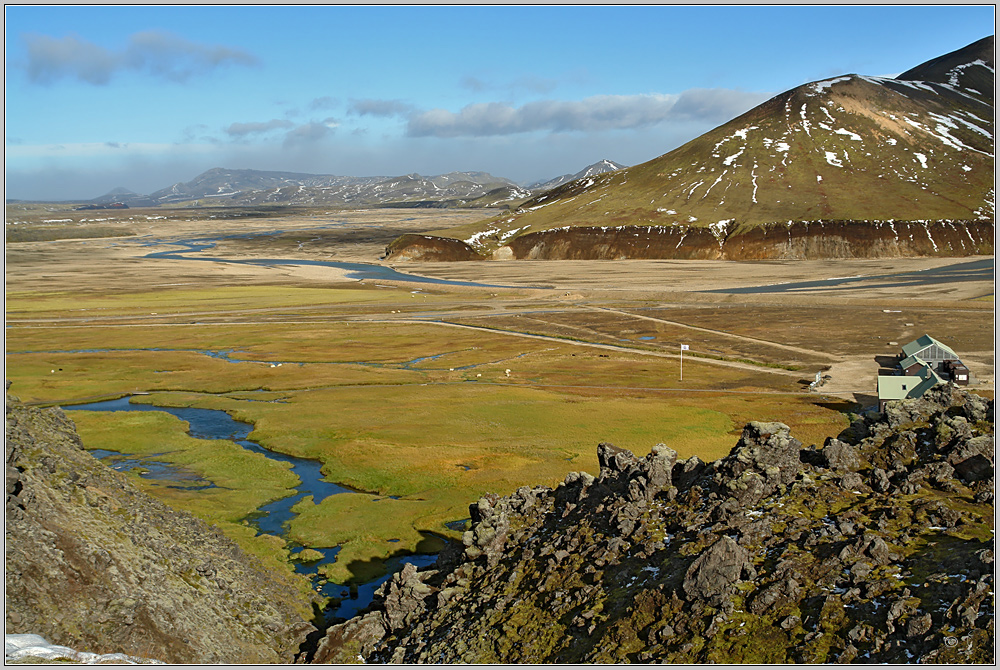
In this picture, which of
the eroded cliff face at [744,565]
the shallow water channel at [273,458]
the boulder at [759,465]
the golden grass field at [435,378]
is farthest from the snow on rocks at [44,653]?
the boulder at [759,465]

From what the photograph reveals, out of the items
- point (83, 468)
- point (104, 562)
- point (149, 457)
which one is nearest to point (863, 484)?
point (104, 562)

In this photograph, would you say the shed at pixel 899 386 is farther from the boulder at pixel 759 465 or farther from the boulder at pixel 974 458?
the boulder at pixel 974 458

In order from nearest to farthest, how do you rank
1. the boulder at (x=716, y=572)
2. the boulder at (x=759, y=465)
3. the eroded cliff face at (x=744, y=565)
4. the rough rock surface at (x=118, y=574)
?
1. the eroded cliff face at (x=744, y=565)
2. the boulder at (x=716, y=572)
3. the rough rock surface at (x=118, y=574)
4. the boulder at (x=759, y=465)

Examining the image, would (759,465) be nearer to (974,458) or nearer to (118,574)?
(974,458)

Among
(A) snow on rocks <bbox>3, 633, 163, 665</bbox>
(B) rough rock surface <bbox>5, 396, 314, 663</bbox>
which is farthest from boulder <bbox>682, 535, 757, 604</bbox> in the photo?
(A) snow on rocks <bbox>3, 633, 163, 665</bbox>

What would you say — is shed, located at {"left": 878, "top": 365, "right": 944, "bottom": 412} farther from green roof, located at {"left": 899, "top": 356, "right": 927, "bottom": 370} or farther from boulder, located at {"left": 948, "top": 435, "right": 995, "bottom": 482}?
boulder, located at {"left": 948, "top": 435, "right": 995, "bottom": 482}

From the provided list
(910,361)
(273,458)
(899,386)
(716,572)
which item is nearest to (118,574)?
(716,572)

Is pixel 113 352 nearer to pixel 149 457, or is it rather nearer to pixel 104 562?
pixel 149 457
